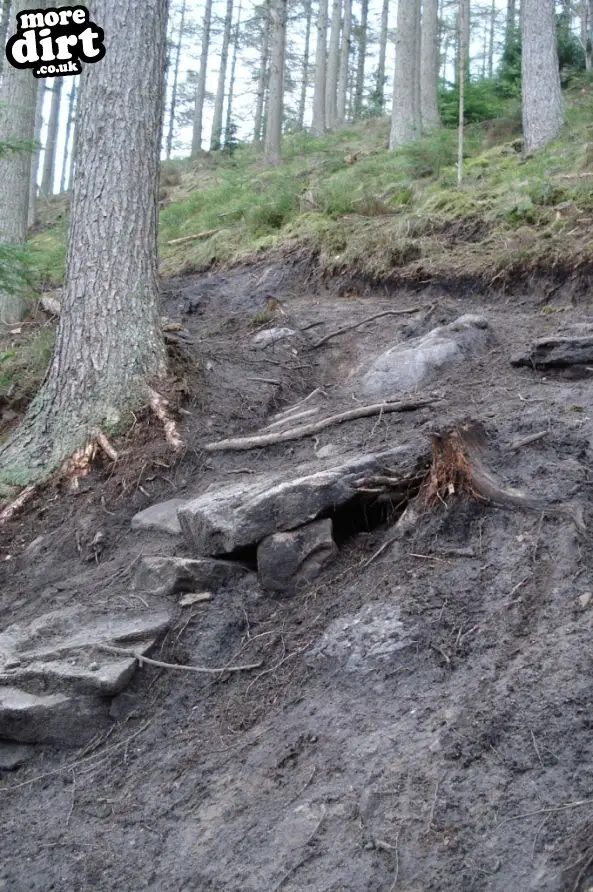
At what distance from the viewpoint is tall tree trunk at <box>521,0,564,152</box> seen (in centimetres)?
1305

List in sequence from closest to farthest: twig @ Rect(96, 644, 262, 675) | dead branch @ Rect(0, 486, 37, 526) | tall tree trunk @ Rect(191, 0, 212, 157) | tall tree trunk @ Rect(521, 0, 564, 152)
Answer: twig @ Rect(96, 644, 262, 675)
dead branch @ Rect(0, 486, 37, 526)
tall tree trunk @ Rect(521, 0, 564, 152)
tall tree trunk @ Rect(191, 0, 212, 157)

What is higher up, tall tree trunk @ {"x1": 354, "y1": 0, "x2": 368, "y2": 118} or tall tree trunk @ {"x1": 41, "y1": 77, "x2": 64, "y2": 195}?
tall tree trunk @ {"x1": 354, "y1": 0, "x2": 368, "y2": 118}

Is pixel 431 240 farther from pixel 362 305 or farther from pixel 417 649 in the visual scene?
pixel 417 649

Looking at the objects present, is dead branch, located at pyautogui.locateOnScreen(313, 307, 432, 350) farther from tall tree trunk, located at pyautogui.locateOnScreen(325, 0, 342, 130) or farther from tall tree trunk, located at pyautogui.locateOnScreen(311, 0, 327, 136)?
tall tree trunk, located at pyautogui.locateOnScreen(325, 0, 342, 130)

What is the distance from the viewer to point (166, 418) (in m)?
6.80

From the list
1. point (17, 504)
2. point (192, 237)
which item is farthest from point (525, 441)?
point (192, 237)

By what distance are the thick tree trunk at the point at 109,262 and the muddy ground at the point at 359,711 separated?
926 mm

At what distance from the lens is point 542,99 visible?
13.3 metres

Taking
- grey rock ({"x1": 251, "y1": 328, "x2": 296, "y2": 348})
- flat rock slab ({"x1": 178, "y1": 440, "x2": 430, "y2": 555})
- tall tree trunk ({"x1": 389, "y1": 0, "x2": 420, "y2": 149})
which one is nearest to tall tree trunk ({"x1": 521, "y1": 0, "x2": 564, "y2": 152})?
tall tree trunk ({"x1": 389, "y1": 0, "x2": 420, "y2": 149})

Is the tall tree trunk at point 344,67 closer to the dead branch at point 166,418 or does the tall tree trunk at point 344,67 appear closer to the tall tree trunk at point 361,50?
the tall tree trunk at point 361,50

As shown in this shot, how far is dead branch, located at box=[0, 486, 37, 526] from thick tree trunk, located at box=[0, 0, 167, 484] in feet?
0.51

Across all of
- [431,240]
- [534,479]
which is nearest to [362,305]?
[431,240]

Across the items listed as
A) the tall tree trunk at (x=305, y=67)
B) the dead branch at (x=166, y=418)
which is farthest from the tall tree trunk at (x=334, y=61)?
the dead branch at (x=166, y=418)

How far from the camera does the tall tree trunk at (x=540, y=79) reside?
13.1 m
